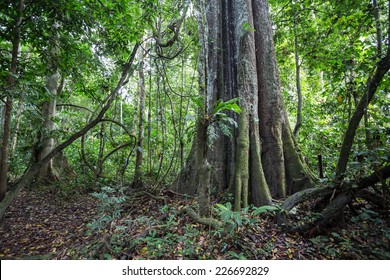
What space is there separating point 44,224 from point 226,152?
12.5 ft

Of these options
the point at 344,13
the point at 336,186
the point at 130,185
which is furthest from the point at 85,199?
the point at 344,13

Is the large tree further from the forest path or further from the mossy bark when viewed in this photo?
the forest path

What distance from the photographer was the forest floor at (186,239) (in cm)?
263

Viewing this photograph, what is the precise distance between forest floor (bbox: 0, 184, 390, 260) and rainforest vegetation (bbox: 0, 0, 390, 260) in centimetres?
2

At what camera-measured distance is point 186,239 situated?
2.92 metres

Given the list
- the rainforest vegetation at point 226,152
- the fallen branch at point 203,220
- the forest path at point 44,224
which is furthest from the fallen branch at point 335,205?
the forest path at point 44,224

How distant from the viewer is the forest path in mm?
3568

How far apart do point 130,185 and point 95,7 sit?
13.7 feet

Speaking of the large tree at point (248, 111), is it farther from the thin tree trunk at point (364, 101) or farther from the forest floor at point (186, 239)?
the thin tree trunk at point (364, 101)

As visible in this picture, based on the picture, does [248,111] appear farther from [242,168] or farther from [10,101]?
→ [10,101]

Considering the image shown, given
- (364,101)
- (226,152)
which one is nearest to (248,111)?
(226,152)

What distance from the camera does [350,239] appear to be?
278cm

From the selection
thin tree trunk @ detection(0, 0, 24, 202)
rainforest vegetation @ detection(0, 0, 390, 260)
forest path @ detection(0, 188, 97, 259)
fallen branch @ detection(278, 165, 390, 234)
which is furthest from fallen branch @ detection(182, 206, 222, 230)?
thin tree trunk @ detection(0, 0, 24, 202)

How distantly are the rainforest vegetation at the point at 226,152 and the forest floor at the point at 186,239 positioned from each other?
0.7 inches
